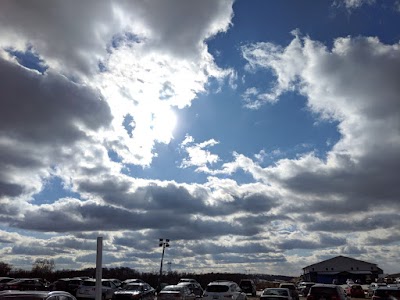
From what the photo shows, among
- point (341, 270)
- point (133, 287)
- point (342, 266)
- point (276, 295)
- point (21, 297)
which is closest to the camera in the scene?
point (21, 297)

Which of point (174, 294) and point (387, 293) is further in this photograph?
point (174, 294)

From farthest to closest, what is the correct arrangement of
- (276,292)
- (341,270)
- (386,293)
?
(341,270)
(276,292)
(386,293)

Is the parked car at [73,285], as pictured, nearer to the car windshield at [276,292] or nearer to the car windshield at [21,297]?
the car windshield at [276,292]

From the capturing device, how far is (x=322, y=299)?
18375 mm

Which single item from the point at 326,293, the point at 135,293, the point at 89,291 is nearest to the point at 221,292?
the point at 135,293

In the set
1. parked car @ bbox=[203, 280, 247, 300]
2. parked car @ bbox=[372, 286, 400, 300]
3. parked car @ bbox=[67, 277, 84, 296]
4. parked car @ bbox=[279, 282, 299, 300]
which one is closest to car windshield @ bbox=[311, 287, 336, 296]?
parked car @ bbox=[372, 286, 400, 300]

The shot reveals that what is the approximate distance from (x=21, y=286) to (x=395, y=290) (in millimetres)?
23024

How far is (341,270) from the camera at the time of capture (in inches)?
4417

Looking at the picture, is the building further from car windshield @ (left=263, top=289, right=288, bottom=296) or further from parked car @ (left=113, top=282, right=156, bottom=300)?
car windshield @ (left=263, top=289, right=288, bottom=296)

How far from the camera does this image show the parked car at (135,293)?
24281 mm

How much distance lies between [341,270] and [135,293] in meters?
98.5

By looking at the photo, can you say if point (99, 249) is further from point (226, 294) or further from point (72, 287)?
point (72, 287)

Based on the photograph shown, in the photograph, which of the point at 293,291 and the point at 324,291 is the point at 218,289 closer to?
the point at 293,291

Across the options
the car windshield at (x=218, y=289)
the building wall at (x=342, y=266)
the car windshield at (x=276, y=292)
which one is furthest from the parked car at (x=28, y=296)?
the building wall at (x=342, y=266)
